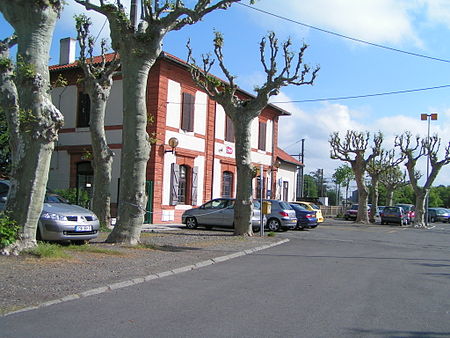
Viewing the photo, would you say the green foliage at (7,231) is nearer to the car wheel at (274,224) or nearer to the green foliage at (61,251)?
the green foliage at (61,251)

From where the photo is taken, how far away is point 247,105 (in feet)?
59.1

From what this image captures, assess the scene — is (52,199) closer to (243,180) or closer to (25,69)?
(25,69)

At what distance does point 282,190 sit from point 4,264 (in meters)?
30.4

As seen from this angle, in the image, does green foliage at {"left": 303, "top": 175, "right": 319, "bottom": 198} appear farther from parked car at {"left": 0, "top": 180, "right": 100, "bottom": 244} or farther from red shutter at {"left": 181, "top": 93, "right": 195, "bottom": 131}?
parked car at {"left": 0, "top": 180, "right": 100, "bottom": 244}

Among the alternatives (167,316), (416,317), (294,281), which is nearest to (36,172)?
(167,316)

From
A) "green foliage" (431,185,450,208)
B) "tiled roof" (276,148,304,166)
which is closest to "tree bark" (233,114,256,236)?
"tiled roof" (276,148,304,166)

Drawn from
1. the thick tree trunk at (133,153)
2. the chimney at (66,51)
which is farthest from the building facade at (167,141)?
the thick tree trunk at (133,153)

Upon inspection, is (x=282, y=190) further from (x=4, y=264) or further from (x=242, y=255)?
(x=4, y=264)

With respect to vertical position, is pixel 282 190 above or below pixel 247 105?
below

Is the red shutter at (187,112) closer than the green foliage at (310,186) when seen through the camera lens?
Yes

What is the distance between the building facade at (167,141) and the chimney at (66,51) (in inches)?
11.9

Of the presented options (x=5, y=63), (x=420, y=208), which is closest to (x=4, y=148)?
(x=5, y=63)

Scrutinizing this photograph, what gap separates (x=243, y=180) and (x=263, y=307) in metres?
11.1

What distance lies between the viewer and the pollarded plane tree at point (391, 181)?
53438mm
